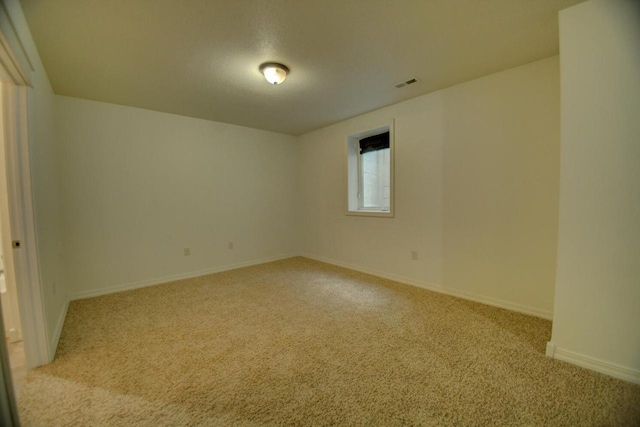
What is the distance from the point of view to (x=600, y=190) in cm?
157

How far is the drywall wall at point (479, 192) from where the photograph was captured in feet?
7.55

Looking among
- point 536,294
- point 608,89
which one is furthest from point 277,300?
point 608,89

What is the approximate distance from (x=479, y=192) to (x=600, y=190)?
3.66ft

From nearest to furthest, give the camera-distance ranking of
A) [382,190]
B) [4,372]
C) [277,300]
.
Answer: [4,372] → [277,300] → [382,190]

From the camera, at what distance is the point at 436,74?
8.34 feet

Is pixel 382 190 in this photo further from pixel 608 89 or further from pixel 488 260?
pixel 608 89

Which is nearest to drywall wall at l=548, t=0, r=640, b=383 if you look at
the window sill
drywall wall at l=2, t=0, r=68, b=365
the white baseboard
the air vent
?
the white baseboard

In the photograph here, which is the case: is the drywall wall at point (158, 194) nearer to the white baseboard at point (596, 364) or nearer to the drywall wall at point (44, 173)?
the drywall wall at point (44, 173)

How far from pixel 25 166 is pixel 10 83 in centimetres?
52

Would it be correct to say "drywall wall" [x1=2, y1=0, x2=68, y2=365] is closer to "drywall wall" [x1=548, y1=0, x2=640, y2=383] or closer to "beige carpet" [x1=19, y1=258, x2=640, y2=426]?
"beige carpet" [x1=19, y1=258, x2=640, y2=426]

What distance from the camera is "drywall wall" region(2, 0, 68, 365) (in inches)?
62.0

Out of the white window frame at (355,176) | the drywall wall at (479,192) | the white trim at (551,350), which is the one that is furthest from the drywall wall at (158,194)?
the white trim at (551,350)

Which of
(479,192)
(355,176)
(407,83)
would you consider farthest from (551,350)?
(355,176)

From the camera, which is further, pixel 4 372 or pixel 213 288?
pixel 213 288
